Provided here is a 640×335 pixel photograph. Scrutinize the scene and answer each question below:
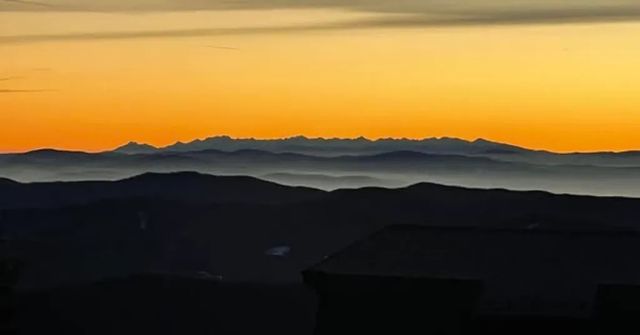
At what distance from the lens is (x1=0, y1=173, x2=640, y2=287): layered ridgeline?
14.6 meters

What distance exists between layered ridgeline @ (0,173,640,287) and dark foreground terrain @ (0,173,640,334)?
0.04 metres

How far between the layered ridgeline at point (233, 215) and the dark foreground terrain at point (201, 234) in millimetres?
40

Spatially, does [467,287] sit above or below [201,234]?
below

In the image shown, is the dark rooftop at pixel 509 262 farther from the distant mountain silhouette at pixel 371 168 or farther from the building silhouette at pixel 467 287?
the distant mountain silhouette at pixel 371 168

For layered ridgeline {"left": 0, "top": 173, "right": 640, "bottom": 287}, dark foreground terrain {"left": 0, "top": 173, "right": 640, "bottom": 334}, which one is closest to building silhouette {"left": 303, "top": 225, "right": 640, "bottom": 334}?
dark foreground terrain {"left": 0, "top": 173, "right": 640, "bottom": 334}

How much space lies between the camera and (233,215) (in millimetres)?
23766

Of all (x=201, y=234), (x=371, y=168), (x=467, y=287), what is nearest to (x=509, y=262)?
(x=467, y=287)

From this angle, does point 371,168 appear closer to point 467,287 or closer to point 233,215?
point 467,287

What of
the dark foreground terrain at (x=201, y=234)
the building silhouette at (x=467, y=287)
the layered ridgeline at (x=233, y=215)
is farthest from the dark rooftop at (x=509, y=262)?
the layered ridgeline at (x=233, y=215)

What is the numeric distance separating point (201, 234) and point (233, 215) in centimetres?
239

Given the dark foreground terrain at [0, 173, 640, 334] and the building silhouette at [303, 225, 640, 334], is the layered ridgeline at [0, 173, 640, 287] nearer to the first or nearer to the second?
the dark foreground terrain at [0, 173, 640, 334]

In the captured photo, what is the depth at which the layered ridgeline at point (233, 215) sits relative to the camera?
47.9 feet

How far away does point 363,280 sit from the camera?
279 inches

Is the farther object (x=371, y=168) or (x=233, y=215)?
A: (x=233, y=215)
